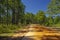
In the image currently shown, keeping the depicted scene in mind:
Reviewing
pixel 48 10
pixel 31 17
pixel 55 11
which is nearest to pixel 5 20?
pixel 48 10

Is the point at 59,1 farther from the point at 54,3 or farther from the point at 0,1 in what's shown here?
the point at 0,1

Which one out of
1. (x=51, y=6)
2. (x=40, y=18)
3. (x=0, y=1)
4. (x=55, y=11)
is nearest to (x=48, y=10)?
(x=51, y=6)

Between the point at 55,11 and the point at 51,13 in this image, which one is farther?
the point at 51,13

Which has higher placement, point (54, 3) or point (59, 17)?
point (54, 3)

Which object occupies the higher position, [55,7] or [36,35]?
[55,7]

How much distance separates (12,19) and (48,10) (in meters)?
25.2

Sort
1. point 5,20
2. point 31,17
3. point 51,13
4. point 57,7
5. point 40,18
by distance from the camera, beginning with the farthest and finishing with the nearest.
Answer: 1. point 31,17
2. point 40,18
3. point 5,20
4. point 51,13
5. point 57,7

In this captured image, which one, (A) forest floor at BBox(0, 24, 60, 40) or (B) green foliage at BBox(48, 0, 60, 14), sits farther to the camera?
(B) green foliage at BBox(48, 0, 60, 14)

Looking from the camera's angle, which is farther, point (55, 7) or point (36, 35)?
point (55, 7)

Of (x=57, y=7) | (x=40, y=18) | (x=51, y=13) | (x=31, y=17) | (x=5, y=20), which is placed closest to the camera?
(x=57, y=7)

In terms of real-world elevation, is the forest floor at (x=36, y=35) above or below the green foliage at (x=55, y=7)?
below

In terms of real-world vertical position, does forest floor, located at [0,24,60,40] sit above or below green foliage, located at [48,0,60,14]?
below

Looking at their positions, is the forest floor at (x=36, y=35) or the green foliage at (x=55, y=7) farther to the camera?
the green foliage at (x=55, y=7)

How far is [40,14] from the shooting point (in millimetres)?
119688
